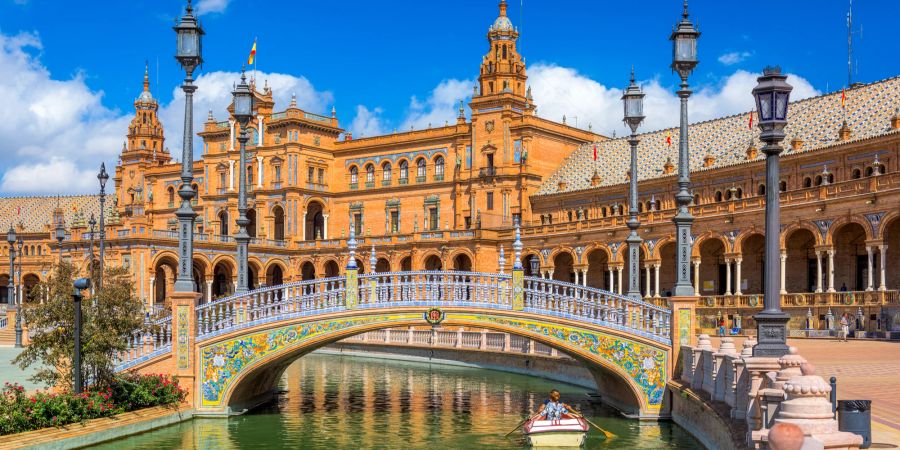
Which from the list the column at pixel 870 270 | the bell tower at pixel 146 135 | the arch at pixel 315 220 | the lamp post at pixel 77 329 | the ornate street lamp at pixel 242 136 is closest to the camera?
the lamp post at pixel 77 329

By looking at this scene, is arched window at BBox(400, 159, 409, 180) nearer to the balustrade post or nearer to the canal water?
the canal water

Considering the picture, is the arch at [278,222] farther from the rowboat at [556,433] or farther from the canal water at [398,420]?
the rowboat at [556,433]

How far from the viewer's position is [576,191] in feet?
201

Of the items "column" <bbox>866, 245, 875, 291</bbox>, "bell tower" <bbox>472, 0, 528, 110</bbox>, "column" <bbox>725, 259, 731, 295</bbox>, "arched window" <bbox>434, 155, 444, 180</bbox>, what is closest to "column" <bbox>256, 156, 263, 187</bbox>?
"arched window" <bbox>434, 155, 444, 180</bbox>

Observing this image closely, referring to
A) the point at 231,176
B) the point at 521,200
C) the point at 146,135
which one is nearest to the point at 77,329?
the point at 521,200

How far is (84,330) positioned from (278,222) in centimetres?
5627

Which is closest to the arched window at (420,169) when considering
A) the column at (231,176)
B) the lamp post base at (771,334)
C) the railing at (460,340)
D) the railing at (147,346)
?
the column at (231,176)

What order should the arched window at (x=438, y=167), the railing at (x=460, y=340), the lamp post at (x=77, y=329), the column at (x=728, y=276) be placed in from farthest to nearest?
the arched window at (x=438, y=167) → the column at (x=728, y=276) → the railing at (x=460, y=340) → the lamp post at (x=77, y=329)

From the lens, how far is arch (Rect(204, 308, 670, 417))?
70.9ft

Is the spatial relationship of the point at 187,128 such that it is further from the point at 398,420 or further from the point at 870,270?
the point at 870,270

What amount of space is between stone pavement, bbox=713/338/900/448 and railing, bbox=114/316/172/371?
13486 mm

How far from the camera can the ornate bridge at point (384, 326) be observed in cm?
2166

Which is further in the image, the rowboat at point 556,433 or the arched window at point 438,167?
the arched window at point 438,167

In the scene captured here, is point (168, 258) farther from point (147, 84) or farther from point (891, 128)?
point (891, 128)
